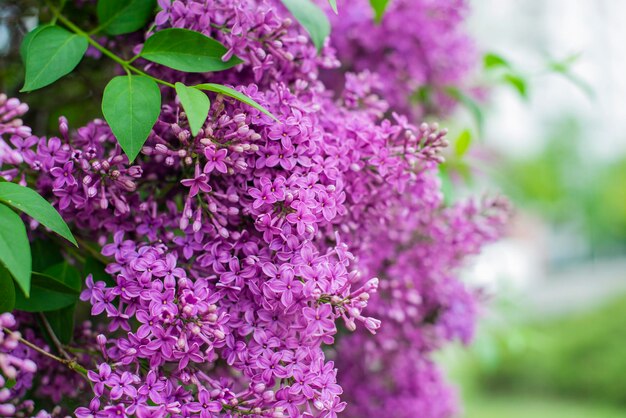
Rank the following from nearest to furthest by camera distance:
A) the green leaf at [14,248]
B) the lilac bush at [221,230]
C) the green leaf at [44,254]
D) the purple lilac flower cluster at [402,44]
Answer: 1. the green leaf at [14,248]
2. the lilac bush at [221,230]
3. the green leaf at [44,254]
4. the purple lilac flower cluster at [402,44]

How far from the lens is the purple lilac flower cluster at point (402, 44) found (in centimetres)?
104

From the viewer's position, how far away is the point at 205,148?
62cm

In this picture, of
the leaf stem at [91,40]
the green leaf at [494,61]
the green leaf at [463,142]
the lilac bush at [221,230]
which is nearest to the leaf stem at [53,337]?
the lilac bush at [221,230]

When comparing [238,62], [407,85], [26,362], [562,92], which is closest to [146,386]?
[26,362]

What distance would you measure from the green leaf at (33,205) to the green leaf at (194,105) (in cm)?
14

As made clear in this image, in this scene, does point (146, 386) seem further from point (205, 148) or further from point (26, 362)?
point (205, 148)

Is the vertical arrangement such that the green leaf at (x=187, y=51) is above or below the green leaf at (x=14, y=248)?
above

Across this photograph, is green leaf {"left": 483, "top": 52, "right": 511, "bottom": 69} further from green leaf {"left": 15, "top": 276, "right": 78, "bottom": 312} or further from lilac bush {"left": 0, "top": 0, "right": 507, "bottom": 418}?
green leaf {"left": 15, "top": 276, "right": 78, "bottom": 312}

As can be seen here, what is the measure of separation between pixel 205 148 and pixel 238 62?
0.11m

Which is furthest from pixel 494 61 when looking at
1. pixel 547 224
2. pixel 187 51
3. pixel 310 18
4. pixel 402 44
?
pixel 547 224

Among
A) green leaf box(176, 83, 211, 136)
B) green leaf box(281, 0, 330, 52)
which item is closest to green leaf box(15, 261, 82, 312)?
green leaf box(176, 83, 211, 136)

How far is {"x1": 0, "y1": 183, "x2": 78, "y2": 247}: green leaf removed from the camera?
21.9 inches

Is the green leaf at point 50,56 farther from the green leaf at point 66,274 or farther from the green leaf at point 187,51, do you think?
the green leaf at point 66,274

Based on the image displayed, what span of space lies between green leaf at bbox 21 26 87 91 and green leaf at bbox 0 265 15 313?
6.8 inches
